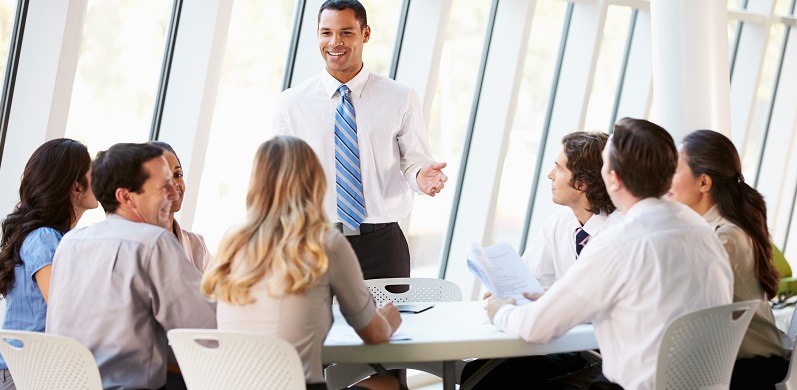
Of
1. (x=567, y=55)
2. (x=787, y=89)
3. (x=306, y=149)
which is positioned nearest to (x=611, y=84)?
(x=567, y=55)

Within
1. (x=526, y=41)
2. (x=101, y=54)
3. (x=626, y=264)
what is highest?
(x=526, y=41)

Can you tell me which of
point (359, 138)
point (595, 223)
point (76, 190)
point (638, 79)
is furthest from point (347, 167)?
point (638, 79)

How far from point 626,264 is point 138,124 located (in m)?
3.25

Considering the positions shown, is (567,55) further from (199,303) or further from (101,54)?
(199,303)

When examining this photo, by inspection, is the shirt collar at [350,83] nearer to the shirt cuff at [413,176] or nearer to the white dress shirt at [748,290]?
the shirt cuff at [413,176]

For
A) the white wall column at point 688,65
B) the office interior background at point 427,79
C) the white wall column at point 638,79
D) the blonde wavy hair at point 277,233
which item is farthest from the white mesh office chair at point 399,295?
the white wall column at point 638,79

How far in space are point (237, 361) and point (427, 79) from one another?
12.8 feet

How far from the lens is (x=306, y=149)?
2.65 m

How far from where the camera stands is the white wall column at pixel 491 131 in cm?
686

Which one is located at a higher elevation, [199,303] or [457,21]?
[457,21]

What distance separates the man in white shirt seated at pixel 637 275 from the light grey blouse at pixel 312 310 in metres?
0.53

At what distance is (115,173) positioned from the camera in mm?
2885

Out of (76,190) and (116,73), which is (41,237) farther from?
(116,73)

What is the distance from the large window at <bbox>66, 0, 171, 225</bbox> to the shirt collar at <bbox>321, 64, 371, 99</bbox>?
1255mm
